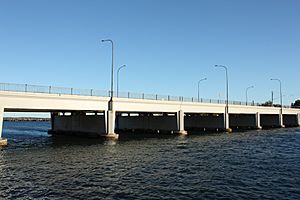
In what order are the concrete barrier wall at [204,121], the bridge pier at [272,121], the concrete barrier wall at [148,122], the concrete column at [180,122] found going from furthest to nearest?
1. the bridge pier at [272,121]
2. the concrete barrier wall at [204,121]
3. the concrete barrier wall at [148,122]
4. the concrete column at [180,122]

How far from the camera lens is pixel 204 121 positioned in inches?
3765

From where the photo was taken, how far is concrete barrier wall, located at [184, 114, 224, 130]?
297ft

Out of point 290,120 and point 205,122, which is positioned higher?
point 290,120

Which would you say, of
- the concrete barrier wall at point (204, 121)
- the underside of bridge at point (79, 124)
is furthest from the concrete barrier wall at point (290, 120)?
the underside of bridge at point (79, 124)

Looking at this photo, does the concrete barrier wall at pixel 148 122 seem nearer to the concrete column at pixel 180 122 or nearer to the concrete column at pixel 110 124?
the concrete column at pixel 180 122

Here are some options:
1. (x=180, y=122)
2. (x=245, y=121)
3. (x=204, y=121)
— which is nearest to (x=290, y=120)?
(x=245, y=121)

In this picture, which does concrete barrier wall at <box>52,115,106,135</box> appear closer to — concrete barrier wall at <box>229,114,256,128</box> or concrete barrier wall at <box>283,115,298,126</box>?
concrete barrier wall at <box>229,114,256,128</box>

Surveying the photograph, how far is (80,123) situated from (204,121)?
133 feet

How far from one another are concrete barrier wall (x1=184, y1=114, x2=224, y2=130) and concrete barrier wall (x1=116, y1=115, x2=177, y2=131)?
62.8 ft

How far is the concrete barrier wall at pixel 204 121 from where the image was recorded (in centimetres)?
9044

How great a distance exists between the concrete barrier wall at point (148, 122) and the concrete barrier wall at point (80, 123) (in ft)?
62.2

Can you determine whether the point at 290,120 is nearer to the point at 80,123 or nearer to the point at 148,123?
the point at 148,123

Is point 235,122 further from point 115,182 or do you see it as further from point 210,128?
point 115,182

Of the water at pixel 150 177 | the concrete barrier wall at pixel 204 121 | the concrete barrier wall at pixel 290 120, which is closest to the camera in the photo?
the water at pixel 150 177
